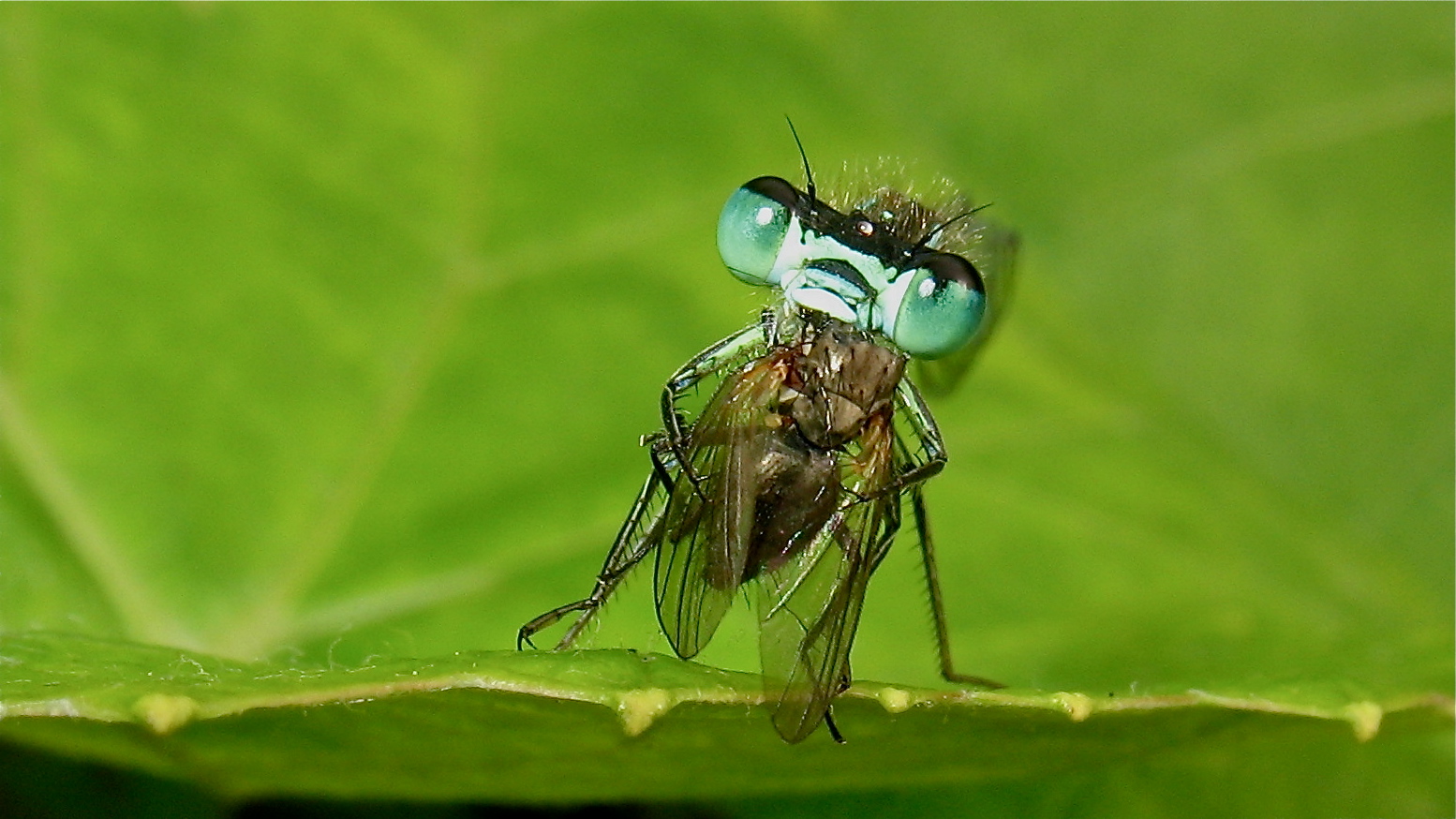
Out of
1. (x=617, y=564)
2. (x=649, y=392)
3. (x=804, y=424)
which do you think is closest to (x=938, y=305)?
(x=804, y=424)

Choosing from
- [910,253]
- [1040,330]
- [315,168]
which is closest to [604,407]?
[315,168]

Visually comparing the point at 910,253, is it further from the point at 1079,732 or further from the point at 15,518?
the point at 15,518

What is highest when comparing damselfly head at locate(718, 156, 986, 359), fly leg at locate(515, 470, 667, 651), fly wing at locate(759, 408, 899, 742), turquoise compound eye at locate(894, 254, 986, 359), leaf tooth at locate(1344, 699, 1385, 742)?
damselfly head at locate(718, 156, 986, 359)

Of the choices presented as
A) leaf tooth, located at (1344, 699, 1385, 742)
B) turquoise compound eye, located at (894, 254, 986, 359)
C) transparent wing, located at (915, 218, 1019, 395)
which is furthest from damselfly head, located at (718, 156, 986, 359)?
leaf tooth, located at (1344, 699, 1385, 742)

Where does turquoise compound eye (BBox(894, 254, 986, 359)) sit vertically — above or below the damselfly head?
below

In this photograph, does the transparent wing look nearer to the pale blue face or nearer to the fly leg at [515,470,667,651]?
the pale blue face

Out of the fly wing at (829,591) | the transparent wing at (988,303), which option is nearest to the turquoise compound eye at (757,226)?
the fly wing at (829,591)

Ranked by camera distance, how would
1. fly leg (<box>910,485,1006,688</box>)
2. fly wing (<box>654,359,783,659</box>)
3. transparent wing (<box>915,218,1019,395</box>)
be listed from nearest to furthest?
fly wing (<box>654,359,783,659</box>)
fly leg (<box>910,485,1006,688</box>)
transparent wing (<box>915,218,1019,395</box>)

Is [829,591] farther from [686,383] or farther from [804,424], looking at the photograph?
[686,383]
